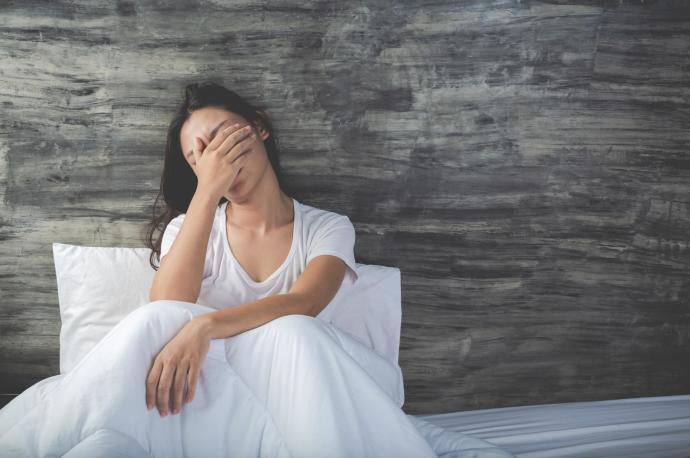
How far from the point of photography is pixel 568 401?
2.10m

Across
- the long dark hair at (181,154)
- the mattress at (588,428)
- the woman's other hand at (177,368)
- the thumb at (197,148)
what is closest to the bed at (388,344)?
the mattress at (588,428)

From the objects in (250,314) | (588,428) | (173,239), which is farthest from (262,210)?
(588,428)

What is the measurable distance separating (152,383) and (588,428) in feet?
3.87

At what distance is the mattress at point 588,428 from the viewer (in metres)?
1.51

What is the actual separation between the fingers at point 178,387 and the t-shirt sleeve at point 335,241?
511 millimetres

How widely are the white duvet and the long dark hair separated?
1.81 feet

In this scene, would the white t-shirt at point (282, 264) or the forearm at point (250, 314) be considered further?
the white t-shirt at point (282, 264)

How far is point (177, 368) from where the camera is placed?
47.4 inches

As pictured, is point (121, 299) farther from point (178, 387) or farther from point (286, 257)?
point (178, 387)

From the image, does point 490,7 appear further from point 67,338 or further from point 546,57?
point 67,338

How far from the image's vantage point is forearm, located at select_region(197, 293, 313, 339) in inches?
50.9

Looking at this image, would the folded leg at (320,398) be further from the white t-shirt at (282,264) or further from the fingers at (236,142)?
the fingers at (236,142)

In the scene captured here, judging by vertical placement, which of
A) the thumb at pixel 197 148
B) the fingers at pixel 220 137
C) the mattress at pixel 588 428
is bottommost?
the mattress at pixel 588 428

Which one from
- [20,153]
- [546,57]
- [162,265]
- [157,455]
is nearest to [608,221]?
[546,57]
